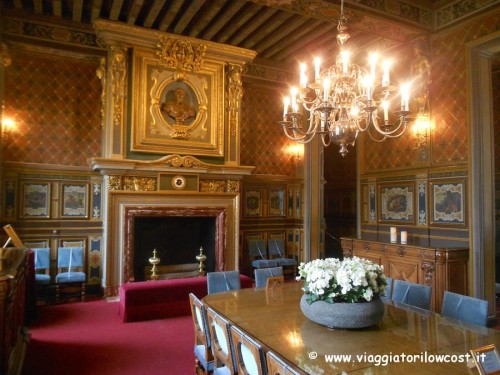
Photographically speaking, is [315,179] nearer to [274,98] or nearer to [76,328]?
[274,98]

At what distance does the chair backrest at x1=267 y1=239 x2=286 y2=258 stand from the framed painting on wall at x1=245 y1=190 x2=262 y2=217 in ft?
2.19

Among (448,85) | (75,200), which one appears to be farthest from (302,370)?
(75,200)

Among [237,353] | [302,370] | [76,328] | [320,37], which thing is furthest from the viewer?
[320,37]

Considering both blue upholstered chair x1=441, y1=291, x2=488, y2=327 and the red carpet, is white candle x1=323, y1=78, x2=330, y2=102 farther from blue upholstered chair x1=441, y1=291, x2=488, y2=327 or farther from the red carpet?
the red carpet

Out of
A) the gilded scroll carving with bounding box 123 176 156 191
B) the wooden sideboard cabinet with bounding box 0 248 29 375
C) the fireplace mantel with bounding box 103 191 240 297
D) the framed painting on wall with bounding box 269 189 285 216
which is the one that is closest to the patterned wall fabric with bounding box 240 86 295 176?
the framed painting on wall with bounding box 269 189 285 216

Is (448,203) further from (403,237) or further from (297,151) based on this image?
(297,151)

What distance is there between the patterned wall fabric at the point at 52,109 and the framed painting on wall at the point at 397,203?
514cm

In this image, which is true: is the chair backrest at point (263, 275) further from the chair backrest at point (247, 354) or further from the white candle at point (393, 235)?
the white candle at point (393, 235)

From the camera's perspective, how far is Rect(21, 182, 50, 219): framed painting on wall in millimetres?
6211

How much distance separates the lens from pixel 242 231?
795 centimetres

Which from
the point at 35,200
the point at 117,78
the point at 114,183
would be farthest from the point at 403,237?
the point at 35,200

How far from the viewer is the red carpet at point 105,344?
367 centimetres

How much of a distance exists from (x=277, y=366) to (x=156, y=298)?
145 inches

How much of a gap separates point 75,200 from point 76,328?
2452 mm
